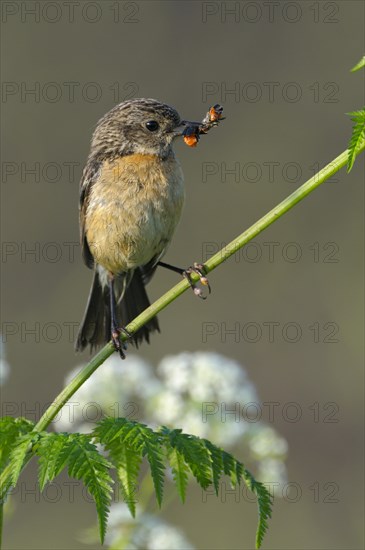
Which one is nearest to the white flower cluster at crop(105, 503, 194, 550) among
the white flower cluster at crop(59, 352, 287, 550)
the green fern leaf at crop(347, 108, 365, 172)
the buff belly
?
the white flower cluster at crop(59, 352, 287, 550)

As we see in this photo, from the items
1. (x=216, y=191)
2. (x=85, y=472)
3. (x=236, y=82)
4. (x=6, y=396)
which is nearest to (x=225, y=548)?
(x=6, y=396)

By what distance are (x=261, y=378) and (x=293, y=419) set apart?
60 cm

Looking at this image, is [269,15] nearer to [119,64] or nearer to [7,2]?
[119,64]

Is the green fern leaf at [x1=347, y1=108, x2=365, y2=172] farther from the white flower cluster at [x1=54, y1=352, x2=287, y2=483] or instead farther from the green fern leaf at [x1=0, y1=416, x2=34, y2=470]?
the white flower cluster at [x1=54, y1=352, x2=287, y2=483]

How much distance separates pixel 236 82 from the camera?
8.96 metres

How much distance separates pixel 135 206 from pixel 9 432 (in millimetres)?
2340

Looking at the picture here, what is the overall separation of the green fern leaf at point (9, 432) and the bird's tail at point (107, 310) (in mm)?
2399

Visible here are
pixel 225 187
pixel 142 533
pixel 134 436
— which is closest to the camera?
pixel 134 436

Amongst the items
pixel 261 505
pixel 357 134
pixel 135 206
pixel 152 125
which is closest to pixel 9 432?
pixel 261 505

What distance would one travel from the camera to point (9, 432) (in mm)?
2324

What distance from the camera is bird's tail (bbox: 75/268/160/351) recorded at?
4.81 meters

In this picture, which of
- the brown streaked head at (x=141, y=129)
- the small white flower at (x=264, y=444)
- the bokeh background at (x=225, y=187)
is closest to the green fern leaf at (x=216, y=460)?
the small white flower at (x=264, y=444)

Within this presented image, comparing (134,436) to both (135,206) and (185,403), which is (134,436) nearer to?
(185,403)

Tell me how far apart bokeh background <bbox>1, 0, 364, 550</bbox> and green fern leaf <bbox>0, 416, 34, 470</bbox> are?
515 cm
